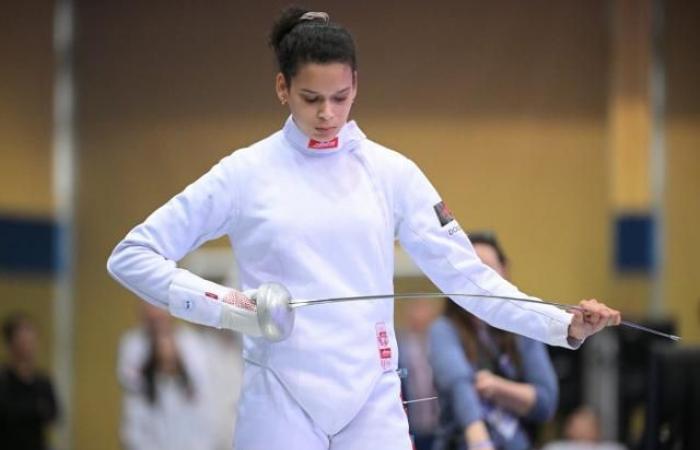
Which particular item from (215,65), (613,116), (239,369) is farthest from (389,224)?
(613,116)

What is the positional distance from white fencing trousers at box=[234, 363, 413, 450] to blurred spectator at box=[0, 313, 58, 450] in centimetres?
458

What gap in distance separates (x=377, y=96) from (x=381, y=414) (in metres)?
3.13

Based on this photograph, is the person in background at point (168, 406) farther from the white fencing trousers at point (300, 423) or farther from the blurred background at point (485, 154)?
the white fencing trousers at point (300, 423)

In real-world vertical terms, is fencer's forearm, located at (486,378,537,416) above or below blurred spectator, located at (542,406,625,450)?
above

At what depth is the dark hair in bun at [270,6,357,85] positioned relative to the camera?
2.68m

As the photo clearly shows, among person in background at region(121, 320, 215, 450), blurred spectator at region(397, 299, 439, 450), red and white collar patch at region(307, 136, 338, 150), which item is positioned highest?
red and white collar patch at region(307, 136, 338, 150)

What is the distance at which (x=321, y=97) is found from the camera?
8.84 ft

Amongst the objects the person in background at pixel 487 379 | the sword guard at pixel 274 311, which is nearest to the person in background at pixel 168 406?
the person in background at pixel 487 379

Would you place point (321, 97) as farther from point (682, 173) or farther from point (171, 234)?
point (682, 173)

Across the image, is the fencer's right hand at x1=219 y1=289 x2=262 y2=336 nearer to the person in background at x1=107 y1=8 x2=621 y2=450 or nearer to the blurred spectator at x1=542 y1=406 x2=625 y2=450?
the person in background at x1=107 y1=8 x2=621 y2=450

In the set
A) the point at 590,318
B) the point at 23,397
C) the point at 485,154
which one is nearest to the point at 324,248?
the point at 590,318

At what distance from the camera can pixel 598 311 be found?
264 centimetres

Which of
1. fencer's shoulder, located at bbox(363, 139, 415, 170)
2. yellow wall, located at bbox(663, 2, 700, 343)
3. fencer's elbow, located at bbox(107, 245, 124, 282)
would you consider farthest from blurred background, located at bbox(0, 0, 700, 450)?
fencer's elbow, located at bbox(107, 245, 124, 282)

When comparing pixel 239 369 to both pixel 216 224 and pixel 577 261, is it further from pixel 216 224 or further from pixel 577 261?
pixel 216 224
